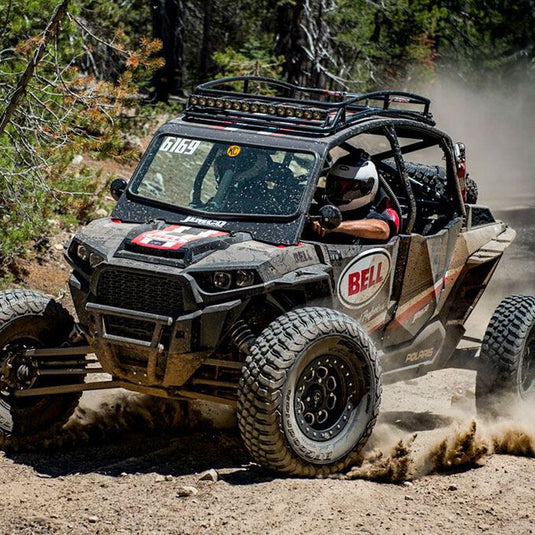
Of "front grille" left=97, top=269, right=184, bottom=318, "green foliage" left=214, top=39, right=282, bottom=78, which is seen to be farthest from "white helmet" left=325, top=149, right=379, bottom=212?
"green foliage" left=214, top=39, right=282, bottom=78

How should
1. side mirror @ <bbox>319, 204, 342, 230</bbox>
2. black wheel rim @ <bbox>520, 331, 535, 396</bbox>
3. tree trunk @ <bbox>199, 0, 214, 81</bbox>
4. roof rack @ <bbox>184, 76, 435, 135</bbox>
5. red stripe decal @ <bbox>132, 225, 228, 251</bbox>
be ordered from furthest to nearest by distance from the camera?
1. tree trunk @ <bbox>199, 0, 214, 81</bbox>
2. black wheel rim @ <bbox>520, 331, 535, 396</bbox>
3. roof rack @ <bbox>184, 76, 435, 135</bbox>
4. side mirror @ <bbox>319, 204, 342, 230</bbox>
5. red stripe decal @ <bbox>132, 225, 228, 251</bbox>

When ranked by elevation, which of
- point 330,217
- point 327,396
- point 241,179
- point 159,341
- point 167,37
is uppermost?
point 167,37

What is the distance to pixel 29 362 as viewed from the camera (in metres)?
6.75

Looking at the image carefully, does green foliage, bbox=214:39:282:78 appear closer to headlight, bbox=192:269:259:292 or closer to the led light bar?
the led light bar

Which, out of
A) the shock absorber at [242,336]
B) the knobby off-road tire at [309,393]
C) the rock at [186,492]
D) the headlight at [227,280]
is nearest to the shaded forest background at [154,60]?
the headlight at [227,280]

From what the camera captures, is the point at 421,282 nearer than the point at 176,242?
No

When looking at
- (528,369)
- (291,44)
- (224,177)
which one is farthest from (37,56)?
(291,44)

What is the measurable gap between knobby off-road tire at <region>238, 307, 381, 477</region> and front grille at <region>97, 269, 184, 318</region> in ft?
1.84

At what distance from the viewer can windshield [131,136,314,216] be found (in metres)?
6.80

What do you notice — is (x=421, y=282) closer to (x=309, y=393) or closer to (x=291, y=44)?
(x=309, y=393)

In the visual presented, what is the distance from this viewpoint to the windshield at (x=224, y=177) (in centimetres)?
680

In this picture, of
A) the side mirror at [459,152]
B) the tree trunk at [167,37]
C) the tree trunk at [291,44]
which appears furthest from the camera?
the tree trunk at [167,37]

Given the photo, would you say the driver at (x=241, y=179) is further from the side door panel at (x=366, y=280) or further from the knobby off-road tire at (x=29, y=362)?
the knobby off-road tire at (x=29, y=362)

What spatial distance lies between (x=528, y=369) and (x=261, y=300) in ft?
9.18
